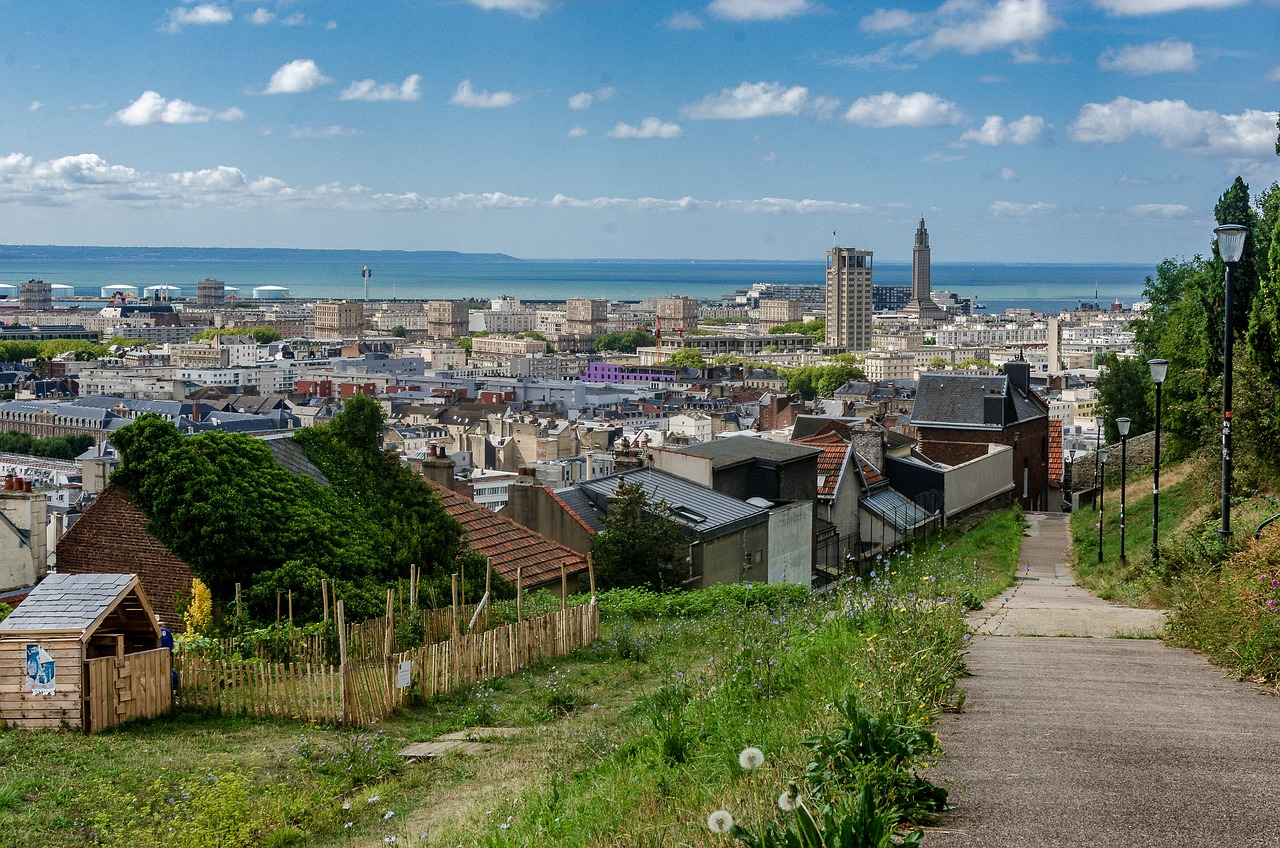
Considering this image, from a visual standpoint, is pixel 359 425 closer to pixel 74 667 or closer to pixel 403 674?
pixel 403 674

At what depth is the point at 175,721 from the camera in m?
12.1

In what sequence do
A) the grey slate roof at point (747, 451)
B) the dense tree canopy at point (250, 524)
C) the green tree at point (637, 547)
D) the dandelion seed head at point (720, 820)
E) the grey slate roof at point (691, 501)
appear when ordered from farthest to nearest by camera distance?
the grey slate roof at point (747, 451) < the grey slate roof at point (691, 501) < the green tree at point (637, 547) < the dense tree canopy at point (250, 524) < the dandelion seed head at point (720, 820)

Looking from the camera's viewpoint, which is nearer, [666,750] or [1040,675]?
[666,750]

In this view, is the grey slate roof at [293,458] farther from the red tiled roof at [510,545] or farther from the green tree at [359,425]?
the red tiled roof at [510,545]

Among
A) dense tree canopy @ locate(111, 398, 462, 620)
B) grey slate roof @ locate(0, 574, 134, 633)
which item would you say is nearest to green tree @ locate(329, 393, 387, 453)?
dense tree canopy @ locate(111, 398, 462, 620)

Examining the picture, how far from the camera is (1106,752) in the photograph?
261 inches

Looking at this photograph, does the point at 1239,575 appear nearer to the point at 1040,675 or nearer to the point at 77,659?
the point at 1040,675

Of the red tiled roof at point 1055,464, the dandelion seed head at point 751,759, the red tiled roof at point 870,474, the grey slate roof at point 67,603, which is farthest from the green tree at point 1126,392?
the dandelion seed head at point 751,759

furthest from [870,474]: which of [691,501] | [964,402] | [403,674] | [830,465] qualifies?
[403,674]

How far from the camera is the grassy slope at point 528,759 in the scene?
696cm

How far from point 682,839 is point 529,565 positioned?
14968mm

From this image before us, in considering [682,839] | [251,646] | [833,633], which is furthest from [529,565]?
[682,839]

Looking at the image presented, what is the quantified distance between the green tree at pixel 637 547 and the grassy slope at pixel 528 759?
26.4ft

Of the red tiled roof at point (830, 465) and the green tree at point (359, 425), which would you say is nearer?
the green tree at point (359, 425)
